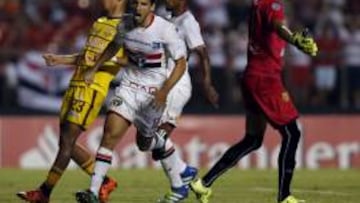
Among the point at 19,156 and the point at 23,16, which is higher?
the point at 23,16

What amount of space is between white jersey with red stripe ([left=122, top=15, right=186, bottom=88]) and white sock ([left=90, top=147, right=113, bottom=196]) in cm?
87

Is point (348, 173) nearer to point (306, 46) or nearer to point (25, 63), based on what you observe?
point (25, 63)

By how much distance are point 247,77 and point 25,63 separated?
11.6 meters

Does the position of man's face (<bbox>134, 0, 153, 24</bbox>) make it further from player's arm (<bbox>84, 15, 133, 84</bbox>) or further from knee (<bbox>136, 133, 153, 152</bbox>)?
knee (<bbox>136, 133, 153, 152</bbox>)

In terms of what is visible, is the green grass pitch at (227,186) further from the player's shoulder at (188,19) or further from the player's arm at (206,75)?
the player's shoulder at (188,19)

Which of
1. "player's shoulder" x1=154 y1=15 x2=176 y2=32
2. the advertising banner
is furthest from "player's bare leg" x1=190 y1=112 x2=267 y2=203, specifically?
the advertising banner

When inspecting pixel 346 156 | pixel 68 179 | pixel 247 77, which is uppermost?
pixel 247 77

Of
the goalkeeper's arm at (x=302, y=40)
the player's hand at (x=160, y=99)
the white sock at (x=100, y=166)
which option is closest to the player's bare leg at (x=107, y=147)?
the white sock at (x=100, y=166)

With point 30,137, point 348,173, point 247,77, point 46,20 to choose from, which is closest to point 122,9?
point 247,77

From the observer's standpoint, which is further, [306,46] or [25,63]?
[25,63]

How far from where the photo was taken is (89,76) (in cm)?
1386

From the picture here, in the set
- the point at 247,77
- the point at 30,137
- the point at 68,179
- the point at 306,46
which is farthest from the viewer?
the point at 30,137

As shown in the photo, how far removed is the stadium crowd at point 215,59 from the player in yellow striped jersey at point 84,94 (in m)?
10.2

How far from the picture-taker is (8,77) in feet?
82.2
